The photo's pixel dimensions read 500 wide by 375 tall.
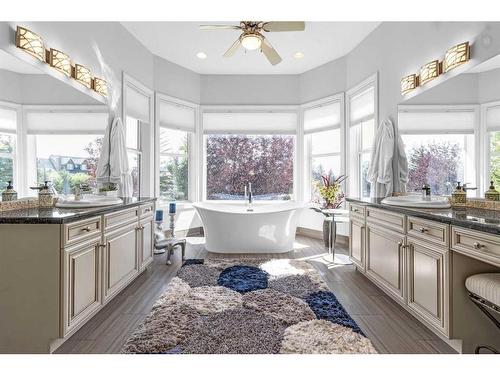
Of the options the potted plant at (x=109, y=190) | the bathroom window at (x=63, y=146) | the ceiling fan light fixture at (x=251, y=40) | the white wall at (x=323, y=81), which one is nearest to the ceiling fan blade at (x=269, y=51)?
the ceiling fan light fixture at (x=251, y=40)

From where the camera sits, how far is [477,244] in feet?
4.97

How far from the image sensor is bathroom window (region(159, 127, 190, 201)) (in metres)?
4.90

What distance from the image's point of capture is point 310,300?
2.40m

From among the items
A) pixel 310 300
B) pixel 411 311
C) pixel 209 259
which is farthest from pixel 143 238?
pixel 411 311

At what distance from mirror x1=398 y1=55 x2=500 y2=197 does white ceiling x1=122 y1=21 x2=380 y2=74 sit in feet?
5.47

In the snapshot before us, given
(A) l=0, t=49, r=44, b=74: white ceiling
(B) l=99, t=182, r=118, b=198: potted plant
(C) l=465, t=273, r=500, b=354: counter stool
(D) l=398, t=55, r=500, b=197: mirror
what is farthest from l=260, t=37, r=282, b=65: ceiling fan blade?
(C) l=465, t=273, r=500, b=354: counter stool

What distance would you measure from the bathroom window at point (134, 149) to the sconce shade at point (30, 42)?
1767mm

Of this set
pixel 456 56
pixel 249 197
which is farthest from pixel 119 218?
pixel 456 56

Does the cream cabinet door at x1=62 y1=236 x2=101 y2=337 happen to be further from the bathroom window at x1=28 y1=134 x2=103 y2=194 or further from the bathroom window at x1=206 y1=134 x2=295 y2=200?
the bathroom window at x1=206 y1=134 x2=295 y2=200

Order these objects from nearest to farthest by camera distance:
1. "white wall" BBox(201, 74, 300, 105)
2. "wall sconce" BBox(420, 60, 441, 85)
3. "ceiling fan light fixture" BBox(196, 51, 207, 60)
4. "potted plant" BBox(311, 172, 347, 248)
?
"wall sconce" BBox(420, 60, 441, 85)
"potted plant" BBox(311, 172, 347, 248)
"ceiling fan light fixture" BBox(196, 51, 207, 60)
"white wall" BBox(201, 74, 300, 105)

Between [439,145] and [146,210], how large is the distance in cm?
296

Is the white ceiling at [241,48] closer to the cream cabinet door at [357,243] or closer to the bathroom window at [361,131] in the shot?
the bathroom window at [361,131]

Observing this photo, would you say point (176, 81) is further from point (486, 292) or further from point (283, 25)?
point (486, 292)

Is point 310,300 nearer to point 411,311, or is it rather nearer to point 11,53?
point 411,311
